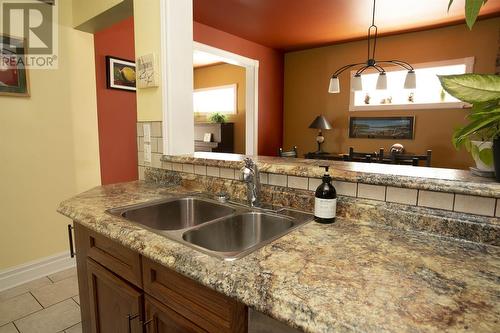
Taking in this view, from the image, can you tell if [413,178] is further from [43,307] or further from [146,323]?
[43,307]

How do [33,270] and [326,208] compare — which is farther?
[33,270]

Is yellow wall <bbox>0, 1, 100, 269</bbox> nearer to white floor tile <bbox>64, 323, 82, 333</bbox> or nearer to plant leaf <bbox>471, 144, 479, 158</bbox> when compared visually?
white floor tile <bbox>64, 323, 82, 333</bbox>

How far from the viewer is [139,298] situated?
898 mm

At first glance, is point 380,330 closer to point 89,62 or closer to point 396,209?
point 396,209

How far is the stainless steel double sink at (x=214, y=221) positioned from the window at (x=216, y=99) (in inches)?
173

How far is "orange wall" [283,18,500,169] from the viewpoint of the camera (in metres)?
3.40

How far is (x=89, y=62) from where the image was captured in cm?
238

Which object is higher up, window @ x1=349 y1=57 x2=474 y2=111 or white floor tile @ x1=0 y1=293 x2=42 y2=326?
window @ x1=349 y1=57 x2=474 y2=111

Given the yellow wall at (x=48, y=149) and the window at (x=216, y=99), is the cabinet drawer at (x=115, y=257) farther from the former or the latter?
the window at (x=216, y=99)

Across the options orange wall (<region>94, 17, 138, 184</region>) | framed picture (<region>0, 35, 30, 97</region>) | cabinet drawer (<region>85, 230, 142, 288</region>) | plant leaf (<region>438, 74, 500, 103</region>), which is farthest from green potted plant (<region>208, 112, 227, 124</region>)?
plant leaf (<region>438, 74, 500, 103</region>)

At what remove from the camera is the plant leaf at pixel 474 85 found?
0.66 meters

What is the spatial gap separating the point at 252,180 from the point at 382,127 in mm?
3485

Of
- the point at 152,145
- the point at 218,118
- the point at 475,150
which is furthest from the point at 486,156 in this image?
the point at 218,118

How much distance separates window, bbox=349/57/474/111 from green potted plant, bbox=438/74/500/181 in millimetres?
3274
